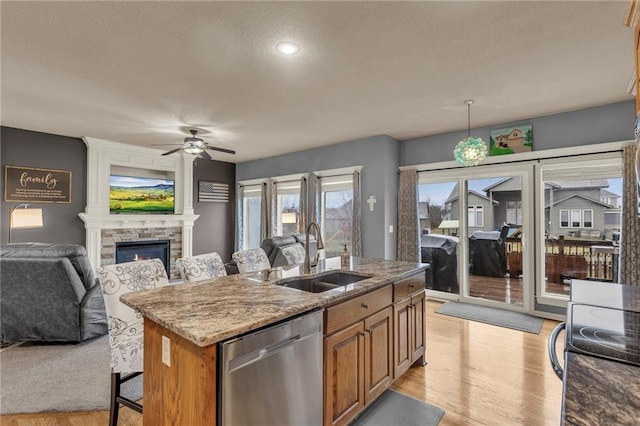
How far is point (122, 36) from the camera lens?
2.26 meters

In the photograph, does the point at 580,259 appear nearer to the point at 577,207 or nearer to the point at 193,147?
the point at 577,207

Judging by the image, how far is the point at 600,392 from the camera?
2.53ft

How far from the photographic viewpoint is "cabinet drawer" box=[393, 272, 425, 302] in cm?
240

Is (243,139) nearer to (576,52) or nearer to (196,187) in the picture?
(196,187)

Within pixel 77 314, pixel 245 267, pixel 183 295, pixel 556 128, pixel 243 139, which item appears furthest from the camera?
pixel 243 139

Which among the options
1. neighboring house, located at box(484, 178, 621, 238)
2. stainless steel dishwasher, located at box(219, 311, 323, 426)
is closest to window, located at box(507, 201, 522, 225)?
neighboring house, located at box(484, 178, 621, 238)

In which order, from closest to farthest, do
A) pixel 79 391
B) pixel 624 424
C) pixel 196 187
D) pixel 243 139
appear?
1. pixel 624 424
2. pixel 79 391
3. pixel 243 139
4. pixel 196 187

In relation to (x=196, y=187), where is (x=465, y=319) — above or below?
below

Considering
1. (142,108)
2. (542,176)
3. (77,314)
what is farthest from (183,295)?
(542,176)

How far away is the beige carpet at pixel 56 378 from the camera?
2275 mm

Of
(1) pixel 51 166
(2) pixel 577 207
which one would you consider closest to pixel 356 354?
(2) pixel 577 207

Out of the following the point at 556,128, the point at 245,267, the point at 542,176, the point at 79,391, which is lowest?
the point at 79,391

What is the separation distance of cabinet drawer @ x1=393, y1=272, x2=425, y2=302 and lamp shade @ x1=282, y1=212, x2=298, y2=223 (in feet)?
12.2

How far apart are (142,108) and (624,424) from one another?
451 centimetres
